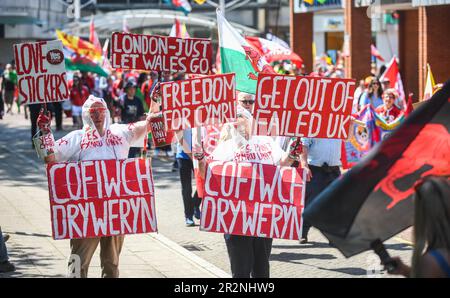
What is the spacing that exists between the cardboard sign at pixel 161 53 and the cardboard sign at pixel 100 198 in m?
2.20

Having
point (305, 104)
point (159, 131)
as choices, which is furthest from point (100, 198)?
point (305, 104)

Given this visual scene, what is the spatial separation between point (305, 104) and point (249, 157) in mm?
694

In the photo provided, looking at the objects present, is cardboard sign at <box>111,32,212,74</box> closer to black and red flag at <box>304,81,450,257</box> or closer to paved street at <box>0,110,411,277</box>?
paved street at <box>0,110,411,277</box>

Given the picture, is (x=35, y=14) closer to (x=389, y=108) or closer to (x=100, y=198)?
(x=389, y=108)

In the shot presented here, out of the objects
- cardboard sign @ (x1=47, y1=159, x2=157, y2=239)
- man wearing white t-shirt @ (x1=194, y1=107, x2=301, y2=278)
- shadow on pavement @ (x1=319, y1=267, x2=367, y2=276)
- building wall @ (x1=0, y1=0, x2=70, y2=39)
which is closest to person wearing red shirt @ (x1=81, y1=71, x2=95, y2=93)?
shadow on pavement @ (x1=319, y1=267, x2=367, y2=276)

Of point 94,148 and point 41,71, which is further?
point 41,71

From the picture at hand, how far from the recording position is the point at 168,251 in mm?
11766

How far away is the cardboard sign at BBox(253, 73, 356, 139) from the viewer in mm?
9031

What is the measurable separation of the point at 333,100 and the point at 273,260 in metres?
2.92

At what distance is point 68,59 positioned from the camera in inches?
1212

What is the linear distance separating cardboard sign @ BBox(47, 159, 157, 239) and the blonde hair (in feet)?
14.0
